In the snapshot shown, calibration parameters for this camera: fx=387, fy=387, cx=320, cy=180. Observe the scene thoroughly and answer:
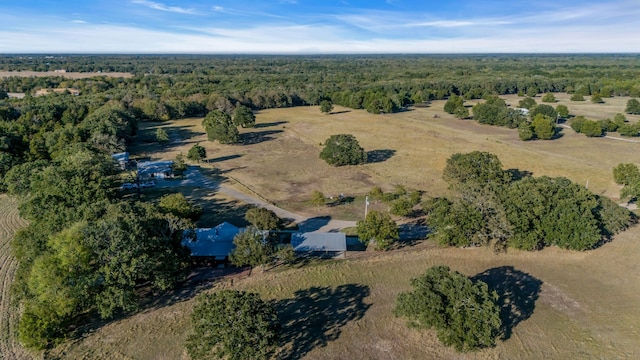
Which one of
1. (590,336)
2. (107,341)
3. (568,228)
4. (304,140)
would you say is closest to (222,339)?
(107,341)

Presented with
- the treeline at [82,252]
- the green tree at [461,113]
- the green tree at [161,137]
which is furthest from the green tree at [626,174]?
the green tree at [161,137]

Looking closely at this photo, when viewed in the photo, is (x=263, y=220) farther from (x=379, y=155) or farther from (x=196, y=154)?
(x=379, y=155)

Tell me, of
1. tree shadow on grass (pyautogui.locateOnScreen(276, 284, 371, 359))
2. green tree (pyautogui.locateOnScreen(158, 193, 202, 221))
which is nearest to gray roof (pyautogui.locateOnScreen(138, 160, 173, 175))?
green tree (pyautogui.locateOnScreen(158, 193, 202, 221))

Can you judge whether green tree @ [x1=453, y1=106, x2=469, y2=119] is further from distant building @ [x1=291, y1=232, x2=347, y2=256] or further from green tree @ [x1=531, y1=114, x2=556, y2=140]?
distant building @ [x1=291, y1=232, x2=347, y2=256]

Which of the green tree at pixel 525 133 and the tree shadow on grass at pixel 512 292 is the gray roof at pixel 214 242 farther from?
the green tree at pixel 525 133

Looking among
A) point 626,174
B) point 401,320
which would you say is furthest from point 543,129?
point 401,320

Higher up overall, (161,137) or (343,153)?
(161,137)

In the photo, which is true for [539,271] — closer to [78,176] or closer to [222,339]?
[222,339]

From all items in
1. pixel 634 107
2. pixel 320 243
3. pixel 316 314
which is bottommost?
pixel 316 314
